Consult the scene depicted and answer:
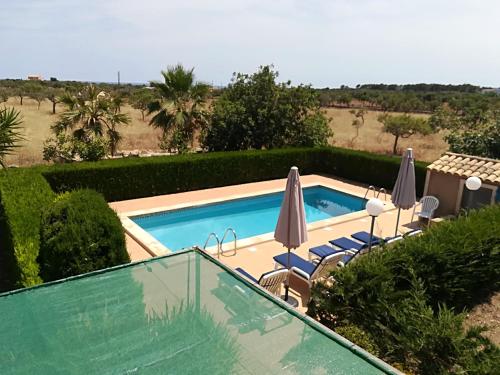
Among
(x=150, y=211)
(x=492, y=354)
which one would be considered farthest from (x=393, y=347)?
(x=150, y=211)

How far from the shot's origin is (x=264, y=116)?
19547 mm

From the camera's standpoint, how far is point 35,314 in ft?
11.8

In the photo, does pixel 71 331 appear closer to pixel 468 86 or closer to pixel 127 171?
pixel 127 171

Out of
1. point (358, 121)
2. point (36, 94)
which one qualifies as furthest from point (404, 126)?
point (36, 94)

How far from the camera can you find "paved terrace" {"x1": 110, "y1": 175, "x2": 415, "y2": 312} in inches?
381

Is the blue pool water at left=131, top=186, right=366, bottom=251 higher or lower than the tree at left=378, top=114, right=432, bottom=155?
lower

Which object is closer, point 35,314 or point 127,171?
point 35,314

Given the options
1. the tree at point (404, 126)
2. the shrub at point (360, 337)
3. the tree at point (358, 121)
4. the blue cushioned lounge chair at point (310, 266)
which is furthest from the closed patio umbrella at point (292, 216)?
the tree at point (358, 121)

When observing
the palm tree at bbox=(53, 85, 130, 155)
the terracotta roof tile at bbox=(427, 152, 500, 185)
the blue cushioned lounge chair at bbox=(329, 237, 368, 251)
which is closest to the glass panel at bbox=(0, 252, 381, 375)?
the blue cushioned lounge chair at bbox=(329, 237, 368, 251)

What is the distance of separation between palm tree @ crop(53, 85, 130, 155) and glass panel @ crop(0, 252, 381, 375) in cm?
1253

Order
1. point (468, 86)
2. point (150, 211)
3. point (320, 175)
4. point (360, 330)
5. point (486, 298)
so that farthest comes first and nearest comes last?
point (468, 86), point (320, 175), point (150, 211), point (486, 298), point (360, 330)

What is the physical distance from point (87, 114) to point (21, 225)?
31.5ft

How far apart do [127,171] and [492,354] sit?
12.5 meters

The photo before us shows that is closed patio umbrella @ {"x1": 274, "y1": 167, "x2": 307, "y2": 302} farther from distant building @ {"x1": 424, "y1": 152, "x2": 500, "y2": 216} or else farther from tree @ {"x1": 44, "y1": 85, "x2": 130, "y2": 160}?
tree @ {"x1": 44, "y1": 85, "x2": 130, "y2": 160}
